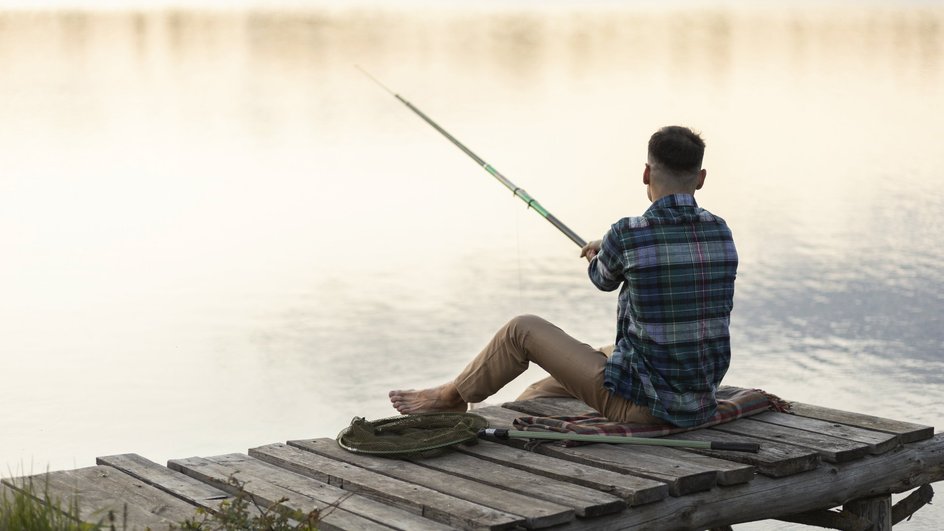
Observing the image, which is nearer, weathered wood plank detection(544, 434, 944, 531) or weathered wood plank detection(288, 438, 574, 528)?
A: weathered wood plank detection(288, 438, 574, 528)

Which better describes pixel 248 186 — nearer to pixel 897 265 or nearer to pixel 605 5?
pixel 897 265

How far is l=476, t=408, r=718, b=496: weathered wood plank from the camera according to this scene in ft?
13.0

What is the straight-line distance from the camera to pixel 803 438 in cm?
444

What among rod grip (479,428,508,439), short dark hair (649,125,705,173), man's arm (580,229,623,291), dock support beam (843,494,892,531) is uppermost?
short dark hair (649,125,705,173)

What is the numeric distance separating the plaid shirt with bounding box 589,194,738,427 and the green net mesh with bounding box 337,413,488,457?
44 centimetres

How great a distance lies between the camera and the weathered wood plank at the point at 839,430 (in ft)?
14.6

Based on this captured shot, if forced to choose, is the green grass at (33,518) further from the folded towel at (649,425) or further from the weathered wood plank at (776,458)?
the weathered wood plank at (776,458)

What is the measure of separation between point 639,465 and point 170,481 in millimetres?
1258

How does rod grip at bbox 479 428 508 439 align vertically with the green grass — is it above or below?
above

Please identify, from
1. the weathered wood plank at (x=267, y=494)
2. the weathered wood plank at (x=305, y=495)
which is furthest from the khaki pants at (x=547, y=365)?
the weathered wood plank at (x=267, y=494)

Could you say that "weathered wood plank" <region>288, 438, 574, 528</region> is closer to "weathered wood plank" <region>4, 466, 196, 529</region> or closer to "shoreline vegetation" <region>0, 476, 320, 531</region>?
"shoreline vegetation" <region>0, 476, 320, 531</region>

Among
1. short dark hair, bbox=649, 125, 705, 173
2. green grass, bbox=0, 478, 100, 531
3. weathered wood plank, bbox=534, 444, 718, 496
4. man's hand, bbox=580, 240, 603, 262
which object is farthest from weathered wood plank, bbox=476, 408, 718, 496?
green grass, bbox=0, 478, 100, 531

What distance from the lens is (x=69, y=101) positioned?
16.7 meters

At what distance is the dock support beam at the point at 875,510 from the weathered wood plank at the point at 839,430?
0.64 feet
